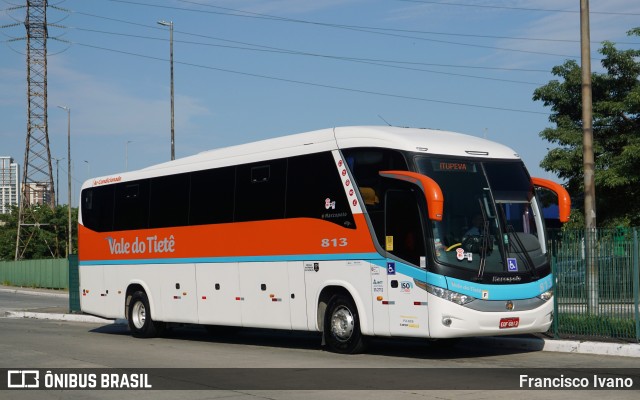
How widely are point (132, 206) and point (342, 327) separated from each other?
26.5 feet

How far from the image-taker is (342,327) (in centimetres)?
1566

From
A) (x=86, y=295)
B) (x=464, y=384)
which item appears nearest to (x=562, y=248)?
(x=464, y=384)

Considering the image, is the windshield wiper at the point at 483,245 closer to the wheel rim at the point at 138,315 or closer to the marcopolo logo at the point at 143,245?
the marcopolo logo at the point at 143,245

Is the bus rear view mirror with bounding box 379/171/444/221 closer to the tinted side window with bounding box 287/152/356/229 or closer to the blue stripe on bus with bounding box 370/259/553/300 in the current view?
the blue stripe on bus with bounding box 370/259/553/300

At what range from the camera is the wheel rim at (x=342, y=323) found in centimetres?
1553

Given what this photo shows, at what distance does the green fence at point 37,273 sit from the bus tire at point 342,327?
47711 millimetres

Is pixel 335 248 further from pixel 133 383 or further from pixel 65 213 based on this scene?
pixel 65 213

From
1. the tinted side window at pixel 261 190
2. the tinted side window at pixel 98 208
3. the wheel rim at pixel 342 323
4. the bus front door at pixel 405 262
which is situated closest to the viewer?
the bus front door at pixel 405 262

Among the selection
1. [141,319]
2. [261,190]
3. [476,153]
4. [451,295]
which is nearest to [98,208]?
[141,319]

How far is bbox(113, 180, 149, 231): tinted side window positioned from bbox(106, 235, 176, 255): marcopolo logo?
33cm

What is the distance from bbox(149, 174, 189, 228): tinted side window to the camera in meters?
20.0

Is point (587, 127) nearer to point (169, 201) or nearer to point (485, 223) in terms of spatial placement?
point (485, 223)

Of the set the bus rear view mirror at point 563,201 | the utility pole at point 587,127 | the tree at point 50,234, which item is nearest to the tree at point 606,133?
the utility pole at point 587,127

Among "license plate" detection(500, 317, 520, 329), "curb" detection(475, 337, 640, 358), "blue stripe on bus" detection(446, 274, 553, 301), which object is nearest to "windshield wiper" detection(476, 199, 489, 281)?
"blue stripe on bus" detection(446, 274, 553, 301)
